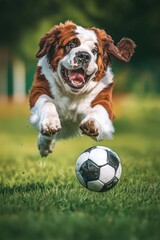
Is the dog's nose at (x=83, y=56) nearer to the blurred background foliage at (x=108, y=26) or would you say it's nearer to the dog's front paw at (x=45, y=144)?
the dog's front paw at (x=45, y=144)

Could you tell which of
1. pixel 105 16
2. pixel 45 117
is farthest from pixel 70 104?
pixel 105 16

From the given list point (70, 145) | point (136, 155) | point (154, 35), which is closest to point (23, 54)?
point (154, 35)

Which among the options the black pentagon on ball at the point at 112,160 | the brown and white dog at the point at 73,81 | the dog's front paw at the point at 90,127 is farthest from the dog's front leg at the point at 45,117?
the black pentagon on ball at the point at 112,160

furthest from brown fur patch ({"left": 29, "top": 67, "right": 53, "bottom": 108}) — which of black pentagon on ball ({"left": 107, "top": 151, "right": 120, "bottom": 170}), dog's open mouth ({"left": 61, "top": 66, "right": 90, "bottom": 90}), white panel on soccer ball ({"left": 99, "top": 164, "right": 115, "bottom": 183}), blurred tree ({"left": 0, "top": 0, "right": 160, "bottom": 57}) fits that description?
blurred tree ({"left": 0, "top": 0, "right": 160, "bottom": 57})

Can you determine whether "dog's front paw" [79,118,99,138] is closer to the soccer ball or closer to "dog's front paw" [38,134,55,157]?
the soccer ball

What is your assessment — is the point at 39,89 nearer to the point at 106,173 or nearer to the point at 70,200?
the point at 106,173

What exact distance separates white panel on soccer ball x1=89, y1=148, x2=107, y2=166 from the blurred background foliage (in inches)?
730

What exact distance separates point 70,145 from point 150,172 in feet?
16.2

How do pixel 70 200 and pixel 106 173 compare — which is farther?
pixel 106 173

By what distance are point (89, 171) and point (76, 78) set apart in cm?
89

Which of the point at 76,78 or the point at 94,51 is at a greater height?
the point at 94,51

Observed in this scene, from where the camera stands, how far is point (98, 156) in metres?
5.80

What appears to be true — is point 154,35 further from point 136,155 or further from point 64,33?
point 64,33

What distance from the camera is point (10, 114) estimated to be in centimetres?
2095
